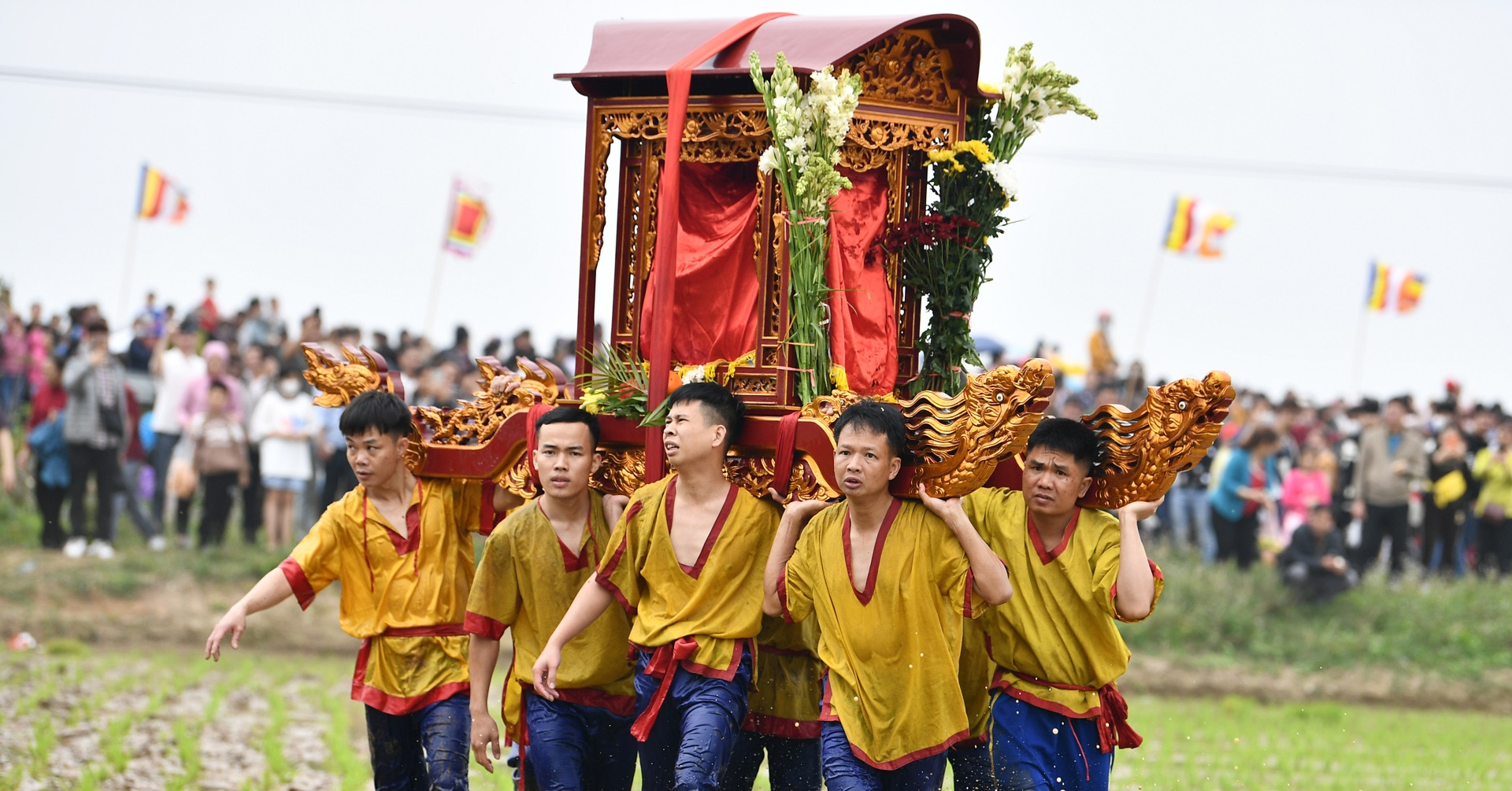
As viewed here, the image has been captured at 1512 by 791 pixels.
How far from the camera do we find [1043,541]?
21.9 ft

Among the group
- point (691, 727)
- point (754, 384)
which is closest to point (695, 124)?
point (754, 384)

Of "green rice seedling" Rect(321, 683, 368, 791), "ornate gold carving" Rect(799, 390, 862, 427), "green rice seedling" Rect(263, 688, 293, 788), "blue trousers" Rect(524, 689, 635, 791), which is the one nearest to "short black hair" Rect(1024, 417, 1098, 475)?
"ornate gold carving" Rect(799, 390, 862, 427)

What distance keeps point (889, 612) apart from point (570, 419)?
1601 millimetres

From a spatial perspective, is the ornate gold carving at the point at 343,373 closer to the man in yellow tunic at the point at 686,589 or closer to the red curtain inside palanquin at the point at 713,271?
the red curtain inside palanquin at the point at 713,271

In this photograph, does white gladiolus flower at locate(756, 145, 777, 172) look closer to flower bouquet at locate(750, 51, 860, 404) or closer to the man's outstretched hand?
flower bouquet at locate(750, 51, 860, 404)

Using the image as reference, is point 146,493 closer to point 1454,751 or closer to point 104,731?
point 104,731

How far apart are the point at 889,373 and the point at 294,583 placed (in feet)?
8.99

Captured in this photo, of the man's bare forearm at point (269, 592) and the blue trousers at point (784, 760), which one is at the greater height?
the man's bare forearm at point (269, 592)

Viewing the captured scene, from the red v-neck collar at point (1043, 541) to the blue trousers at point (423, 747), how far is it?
257cm

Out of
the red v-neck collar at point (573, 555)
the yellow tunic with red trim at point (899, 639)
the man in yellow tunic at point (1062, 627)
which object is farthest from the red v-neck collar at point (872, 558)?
the red v-neck collar at point (573, 555)

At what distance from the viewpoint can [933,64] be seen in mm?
A: 7379

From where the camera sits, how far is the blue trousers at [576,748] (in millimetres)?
6777

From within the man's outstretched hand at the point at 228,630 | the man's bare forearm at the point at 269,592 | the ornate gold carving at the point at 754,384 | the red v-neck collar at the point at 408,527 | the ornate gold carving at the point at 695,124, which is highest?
the ornate gold carving at the point at 695,124

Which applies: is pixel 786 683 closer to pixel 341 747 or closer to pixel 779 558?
pixel 779 558
